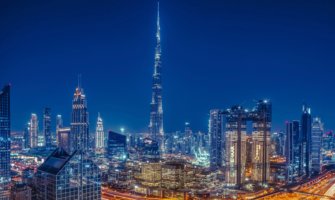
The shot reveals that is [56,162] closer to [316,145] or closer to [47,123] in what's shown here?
[316,145]

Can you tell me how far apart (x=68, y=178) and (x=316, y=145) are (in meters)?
32.7

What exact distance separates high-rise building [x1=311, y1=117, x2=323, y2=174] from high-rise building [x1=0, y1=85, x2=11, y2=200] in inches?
1163

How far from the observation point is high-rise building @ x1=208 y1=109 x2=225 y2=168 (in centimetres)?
3551

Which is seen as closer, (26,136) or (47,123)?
(47,123)

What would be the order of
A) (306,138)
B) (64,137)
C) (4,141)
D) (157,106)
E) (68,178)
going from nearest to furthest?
(68,178) → (4,141) → (306,138) → (64,137) → (157,106)

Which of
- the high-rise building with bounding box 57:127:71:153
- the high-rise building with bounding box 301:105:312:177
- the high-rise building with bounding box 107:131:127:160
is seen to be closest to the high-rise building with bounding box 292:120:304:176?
the high-rise building with bounding box 301:105:312:177

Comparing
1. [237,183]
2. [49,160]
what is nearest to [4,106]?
[49,160]

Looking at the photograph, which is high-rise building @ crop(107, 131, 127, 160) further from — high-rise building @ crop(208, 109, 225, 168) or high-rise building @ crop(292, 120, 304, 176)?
high-rise building @ crop(292, 120, 304, 176)

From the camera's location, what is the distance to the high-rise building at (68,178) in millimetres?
12695

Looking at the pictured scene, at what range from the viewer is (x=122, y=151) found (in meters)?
44.0

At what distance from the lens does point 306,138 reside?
121 feet

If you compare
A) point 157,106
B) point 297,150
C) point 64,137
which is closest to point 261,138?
point 297,150

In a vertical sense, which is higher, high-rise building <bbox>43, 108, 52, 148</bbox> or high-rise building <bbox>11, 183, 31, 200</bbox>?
high-rise building <bbox>43, 108, 52, 148</bbox>

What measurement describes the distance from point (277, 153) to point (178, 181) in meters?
24.1
